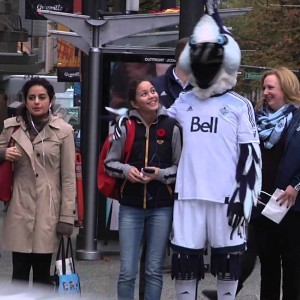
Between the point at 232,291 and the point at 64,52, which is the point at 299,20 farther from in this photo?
the point at 232,291

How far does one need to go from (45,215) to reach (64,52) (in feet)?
53.7

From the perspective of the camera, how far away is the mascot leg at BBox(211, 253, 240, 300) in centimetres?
540

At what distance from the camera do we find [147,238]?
18.8 ft

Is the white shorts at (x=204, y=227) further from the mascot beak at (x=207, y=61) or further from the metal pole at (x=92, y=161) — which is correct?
the metal pole at (x=92, y=161)

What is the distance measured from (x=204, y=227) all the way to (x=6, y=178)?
141cm

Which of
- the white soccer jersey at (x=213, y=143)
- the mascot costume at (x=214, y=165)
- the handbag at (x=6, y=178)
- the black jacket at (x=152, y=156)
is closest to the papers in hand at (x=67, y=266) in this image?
the handbag at (x=6, y=178)

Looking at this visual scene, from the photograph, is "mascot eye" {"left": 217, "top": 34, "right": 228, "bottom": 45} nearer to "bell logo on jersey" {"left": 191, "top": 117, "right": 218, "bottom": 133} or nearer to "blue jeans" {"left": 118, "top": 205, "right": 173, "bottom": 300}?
"bell logo on jersey" {"left": 191, "top": 117, "right": 218, "bottom": 133}

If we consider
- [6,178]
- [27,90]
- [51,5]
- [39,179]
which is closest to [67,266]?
[39,179]

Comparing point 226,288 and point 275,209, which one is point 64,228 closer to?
point 226,288

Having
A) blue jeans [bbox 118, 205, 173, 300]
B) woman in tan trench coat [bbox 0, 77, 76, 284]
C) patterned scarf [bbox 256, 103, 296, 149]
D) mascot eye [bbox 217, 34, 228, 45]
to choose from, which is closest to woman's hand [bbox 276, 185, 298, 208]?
patterned scarf [bbox 256, 103, 296, 149]

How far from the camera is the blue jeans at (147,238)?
221 inches

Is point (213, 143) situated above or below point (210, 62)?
below

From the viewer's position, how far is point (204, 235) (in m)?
5.39

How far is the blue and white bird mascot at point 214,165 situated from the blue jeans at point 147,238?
170 mm
